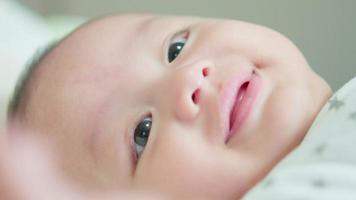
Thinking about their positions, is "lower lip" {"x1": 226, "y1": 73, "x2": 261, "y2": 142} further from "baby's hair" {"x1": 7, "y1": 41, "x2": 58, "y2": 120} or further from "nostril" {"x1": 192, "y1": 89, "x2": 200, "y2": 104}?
"baby's hair" {"x1": 7, "y1": 41, "x2": 58, "y2": 120}

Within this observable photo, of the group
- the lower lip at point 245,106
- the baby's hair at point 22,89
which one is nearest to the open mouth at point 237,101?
the lower lip at point 245,106

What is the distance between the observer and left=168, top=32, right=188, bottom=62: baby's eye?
75 cm

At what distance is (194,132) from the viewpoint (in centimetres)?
65

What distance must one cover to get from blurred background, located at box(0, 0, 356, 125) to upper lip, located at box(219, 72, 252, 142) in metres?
0.39

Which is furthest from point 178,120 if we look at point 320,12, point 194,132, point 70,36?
point 320,12

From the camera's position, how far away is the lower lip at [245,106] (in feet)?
2.13

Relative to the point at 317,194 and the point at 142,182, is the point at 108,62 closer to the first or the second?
the point at 142,182

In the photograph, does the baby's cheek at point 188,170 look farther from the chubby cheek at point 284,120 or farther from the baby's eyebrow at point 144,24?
the baby's eyebrow at point 144,24

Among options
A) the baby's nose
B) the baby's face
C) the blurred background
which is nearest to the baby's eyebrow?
the baby's face

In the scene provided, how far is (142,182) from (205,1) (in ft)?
2.14

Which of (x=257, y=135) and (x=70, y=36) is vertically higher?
(x=70, y=36)

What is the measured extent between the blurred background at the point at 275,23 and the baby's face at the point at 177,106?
24 cm

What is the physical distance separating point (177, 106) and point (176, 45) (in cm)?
13

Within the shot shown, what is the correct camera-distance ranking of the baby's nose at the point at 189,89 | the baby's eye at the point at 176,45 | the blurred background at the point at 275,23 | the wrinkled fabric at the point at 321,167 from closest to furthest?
1. the wrinkled fabric at the point at 321,167
2. the baby's nose at the point at 189,89
3. the baby's eye at the point at 176,45
4. the blurred background at the point at 275,23
